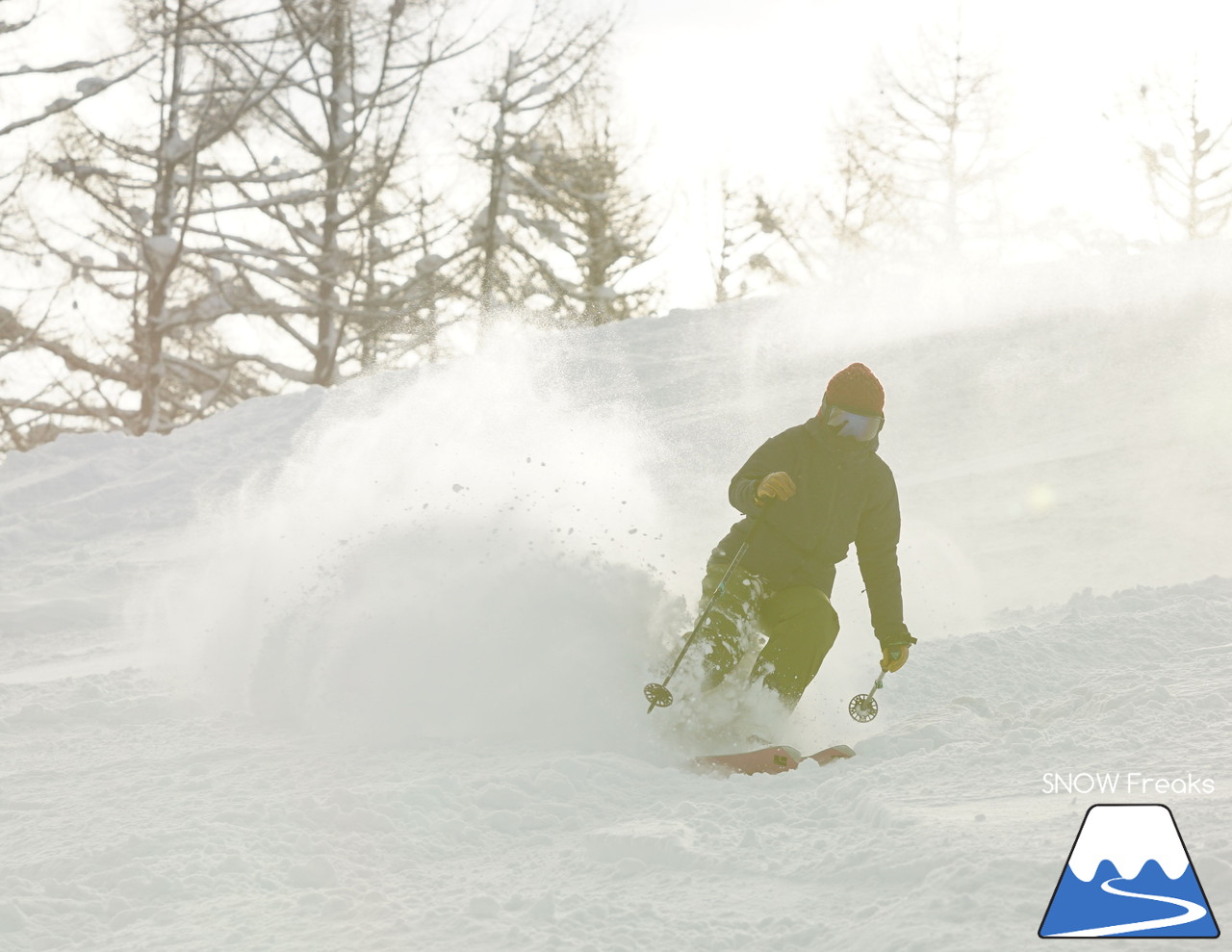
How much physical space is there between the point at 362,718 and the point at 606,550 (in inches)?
52.6

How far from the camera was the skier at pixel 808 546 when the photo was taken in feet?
15.0

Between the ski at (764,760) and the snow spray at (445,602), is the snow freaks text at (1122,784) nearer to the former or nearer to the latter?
the ski at (764,760)

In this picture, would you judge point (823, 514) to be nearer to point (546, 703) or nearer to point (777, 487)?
point (777, 487)

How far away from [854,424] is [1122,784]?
166cm

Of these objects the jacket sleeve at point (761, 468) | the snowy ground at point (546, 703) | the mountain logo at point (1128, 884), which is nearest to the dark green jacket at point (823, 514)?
the jacket sleeve at point (761, 468)

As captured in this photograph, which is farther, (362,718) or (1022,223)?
(1022,223)

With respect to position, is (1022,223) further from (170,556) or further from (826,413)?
(826,413)

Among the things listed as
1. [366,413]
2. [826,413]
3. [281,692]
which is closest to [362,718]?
[281,692]

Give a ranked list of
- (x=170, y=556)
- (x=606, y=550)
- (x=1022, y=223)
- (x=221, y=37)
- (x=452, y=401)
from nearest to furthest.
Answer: (x=606, y=550) → (x=170, y=556) → (x=452, y=401) → (x=221, y=37) → (x=1022, y=223)

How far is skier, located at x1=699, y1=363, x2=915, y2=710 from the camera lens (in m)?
4.57

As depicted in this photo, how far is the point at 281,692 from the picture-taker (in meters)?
5.17

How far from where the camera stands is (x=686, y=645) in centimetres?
458

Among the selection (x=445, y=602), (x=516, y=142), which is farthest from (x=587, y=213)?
(x=445, y=602)

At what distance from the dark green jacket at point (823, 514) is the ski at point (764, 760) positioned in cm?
65
